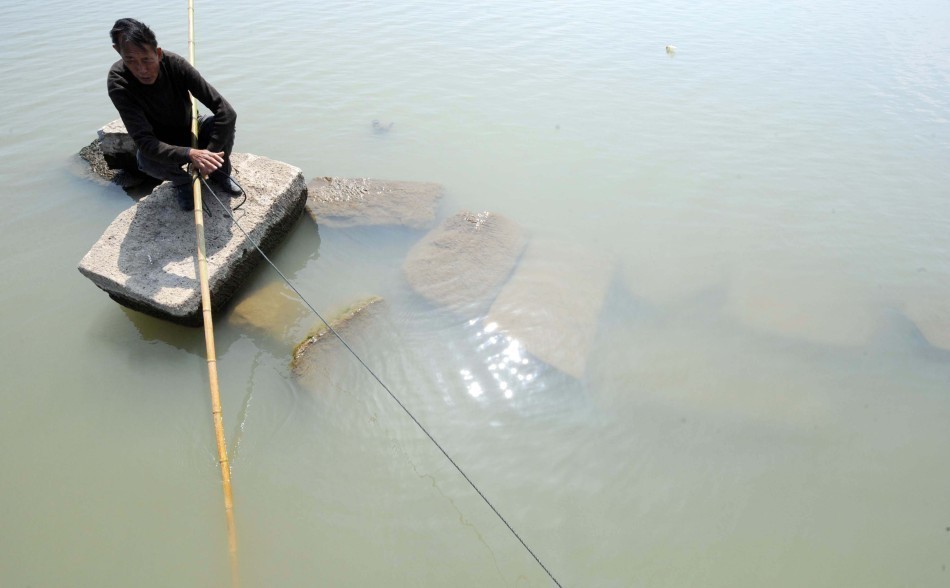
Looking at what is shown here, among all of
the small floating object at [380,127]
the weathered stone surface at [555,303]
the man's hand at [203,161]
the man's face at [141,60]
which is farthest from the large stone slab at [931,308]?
the man's face at [141,60]

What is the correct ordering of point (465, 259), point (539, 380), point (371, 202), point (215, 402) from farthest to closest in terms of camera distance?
point (371, 202)
point (465, 259)
point (539, 380)
point (215, 402)

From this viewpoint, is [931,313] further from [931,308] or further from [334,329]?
[334,329]

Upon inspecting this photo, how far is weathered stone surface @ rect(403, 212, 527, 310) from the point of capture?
4218 millimetres

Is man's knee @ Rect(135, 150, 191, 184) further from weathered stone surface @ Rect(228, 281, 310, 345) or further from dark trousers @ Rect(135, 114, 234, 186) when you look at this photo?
weathered stone surface @ Rect(228, 281, 310, 345)

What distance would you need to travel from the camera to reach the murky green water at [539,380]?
2.83 m

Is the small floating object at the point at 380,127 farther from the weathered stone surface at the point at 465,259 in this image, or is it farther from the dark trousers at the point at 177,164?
the dark trousers at the point at 177,164

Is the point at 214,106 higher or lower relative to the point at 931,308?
higher

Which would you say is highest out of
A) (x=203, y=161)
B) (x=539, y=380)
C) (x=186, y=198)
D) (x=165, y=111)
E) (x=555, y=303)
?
(x=165, y=111)

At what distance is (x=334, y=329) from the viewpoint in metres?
3.85

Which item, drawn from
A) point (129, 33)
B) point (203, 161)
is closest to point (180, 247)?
point (203, 161)

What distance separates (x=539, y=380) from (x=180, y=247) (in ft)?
8.64

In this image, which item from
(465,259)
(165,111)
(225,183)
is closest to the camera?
(165,111)

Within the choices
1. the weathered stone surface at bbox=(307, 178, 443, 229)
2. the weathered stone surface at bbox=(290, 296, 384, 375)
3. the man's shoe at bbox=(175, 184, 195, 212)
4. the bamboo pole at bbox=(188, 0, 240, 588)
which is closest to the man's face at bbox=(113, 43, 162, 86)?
the bamboo pole at bbox=(188, 0, 240, 588)

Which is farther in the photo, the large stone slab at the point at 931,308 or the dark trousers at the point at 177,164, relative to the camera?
the large stone slab at the point at 931,308
